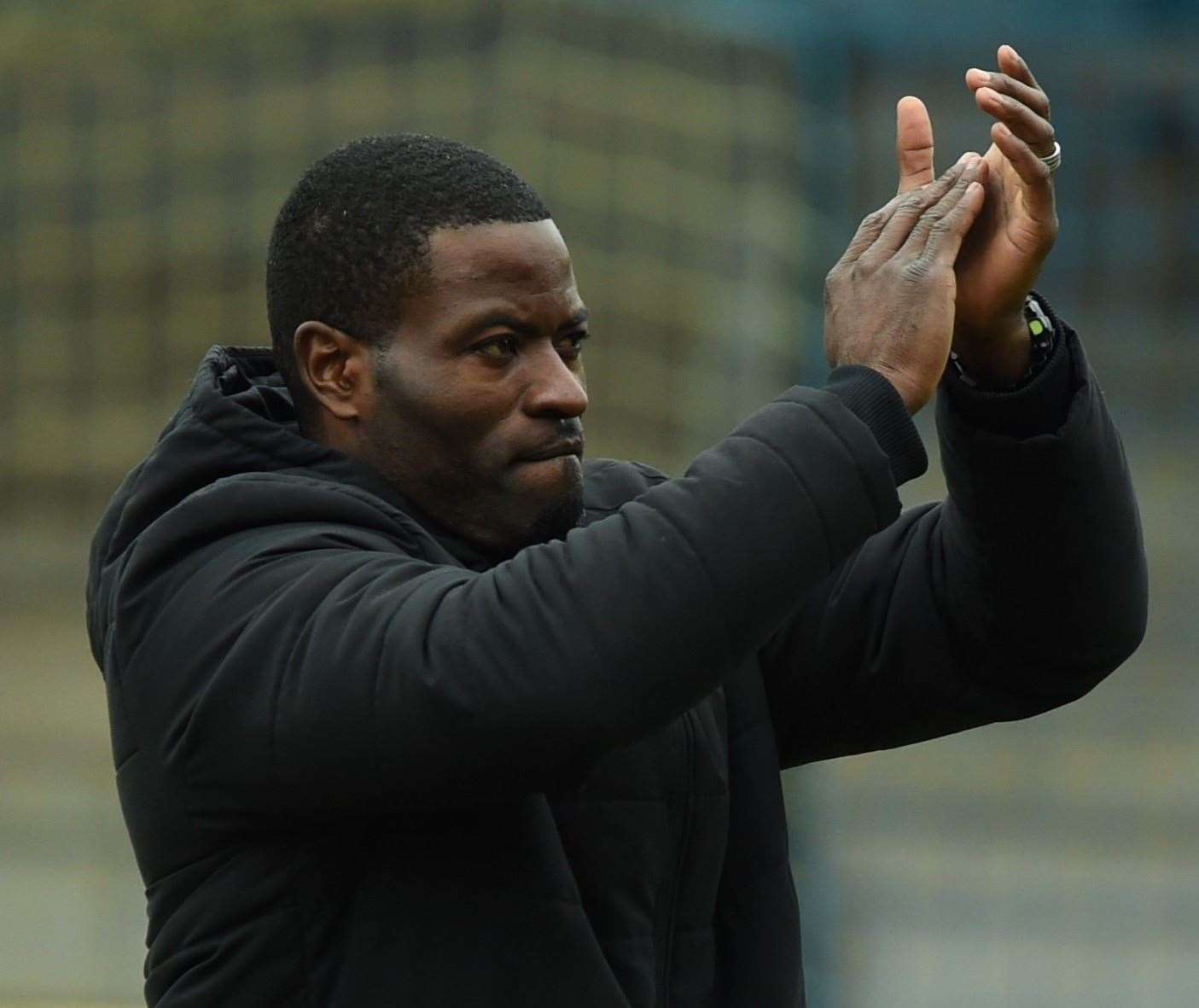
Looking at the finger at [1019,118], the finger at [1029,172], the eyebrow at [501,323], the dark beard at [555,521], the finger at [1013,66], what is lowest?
→ the dark beard at [555,521]

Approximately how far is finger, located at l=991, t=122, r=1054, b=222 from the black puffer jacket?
168 millimetres

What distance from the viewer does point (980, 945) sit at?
416 centimetres

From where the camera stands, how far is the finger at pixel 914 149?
223 centimetres

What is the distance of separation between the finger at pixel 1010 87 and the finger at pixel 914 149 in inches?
4.3

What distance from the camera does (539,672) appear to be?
1.88 metres

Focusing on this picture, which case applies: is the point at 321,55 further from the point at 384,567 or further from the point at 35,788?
the point at 384,567

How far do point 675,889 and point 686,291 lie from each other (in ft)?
7.43

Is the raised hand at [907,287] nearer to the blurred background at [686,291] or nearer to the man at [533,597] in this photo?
the man at [533,597]

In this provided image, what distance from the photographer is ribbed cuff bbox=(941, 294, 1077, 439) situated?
221 centimetres

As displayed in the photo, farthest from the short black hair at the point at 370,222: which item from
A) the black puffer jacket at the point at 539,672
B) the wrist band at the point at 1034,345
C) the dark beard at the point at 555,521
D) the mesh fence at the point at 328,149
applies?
the mesh fence at the point at 328,149

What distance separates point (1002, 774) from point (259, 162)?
1895mm

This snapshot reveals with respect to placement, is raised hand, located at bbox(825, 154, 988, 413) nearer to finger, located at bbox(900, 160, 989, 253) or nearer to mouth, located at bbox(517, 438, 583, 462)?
finger, located at bbox(900, 160, 989, 253)

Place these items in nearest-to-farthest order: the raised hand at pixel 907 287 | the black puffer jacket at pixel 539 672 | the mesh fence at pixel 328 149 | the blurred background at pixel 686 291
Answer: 1. the black puffer jacket at pixel 539 672
2. the raised hand at pixel 907 287
3. the blurred background at pixel 686 291
4. the mesh fence at pixel 328 149

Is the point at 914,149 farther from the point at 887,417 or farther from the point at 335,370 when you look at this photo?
the point at 335,370
